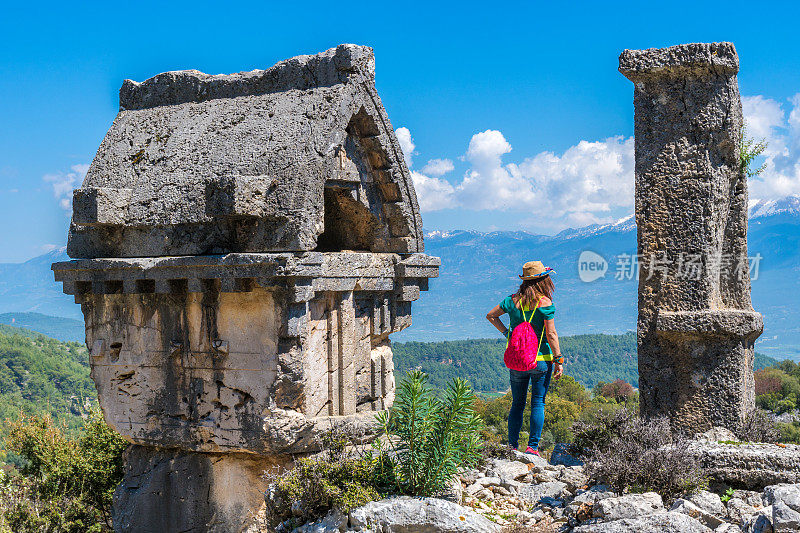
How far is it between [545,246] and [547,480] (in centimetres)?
15423

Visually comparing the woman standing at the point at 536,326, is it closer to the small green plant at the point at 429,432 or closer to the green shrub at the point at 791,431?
the small green plant at the point at 429,432

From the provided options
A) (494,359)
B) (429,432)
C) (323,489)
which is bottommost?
(494,359)

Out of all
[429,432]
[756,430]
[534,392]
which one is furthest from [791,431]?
[429,432]

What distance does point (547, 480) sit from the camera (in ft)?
26.2

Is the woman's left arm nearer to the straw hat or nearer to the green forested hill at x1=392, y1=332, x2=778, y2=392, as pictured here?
Result: the straw hat

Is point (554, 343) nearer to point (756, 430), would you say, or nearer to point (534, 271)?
point (534, 271)

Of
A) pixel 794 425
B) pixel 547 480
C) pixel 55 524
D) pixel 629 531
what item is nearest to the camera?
pixel 629 531

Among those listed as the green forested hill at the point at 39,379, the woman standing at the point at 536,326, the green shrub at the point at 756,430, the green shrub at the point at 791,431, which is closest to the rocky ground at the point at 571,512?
the woman standing at the point at 536,326

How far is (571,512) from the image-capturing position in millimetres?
6723

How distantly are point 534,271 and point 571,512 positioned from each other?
2.71 meters

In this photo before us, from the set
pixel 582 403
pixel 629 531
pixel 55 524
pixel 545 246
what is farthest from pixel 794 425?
pixel 545 246

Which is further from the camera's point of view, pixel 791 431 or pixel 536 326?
pixel 791 431

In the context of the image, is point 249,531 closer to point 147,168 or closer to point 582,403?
point 147,168

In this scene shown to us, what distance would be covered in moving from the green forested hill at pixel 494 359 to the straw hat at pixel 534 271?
148 ft
